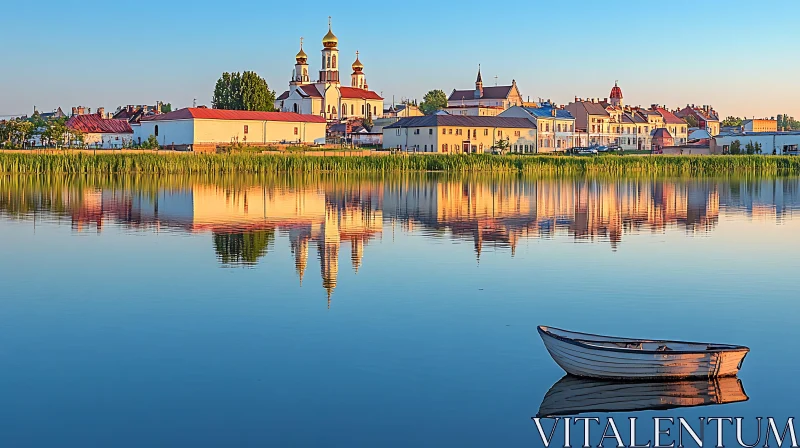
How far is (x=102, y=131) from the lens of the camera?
103 meters

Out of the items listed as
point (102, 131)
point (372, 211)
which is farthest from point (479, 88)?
point (372, 211)

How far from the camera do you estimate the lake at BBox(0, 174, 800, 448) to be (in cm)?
1076

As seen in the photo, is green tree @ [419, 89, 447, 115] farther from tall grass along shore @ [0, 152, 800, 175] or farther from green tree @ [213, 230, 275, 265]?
green tree @ [213, 230, 275, 265]

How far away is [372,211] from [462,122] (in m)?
62.8

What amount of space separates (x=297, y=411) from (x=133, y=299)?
7458 mm

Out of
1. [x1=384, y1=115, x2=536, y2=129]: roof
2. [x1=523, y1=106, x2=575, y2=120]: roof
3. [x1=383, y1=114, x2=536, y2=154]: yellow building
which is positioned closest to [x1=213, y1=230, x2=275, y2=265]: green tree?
[x1=383, y1=114, x2=536, y2=154]: yellow building

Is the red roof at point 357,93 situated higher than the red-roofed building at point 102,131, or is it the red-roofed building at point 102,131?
the red roof at point 357,93

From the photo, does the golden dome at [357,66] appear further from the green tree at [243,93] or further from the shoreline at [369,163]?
the shoreline at [369,163]

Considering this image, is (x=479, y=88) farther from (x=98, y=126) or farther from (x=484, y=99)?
(x=98, y=126)

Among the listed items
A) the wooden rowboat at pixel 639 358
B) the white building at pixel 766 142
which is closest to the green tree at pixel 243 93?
the white building at pixel 766 142

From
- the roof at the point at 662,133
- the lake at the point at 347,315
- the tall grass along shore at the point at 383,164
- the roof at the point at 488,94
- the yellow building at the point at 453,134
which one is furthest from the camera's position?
the roof at the point at 488,94

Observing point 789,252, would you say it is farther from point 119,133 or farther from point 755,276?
point 119,133

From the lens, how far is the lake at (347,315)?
10758 mm

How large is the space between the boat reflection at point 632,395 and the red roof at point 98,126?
95814mm
